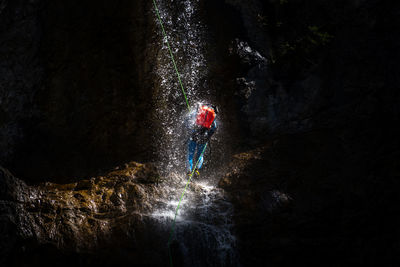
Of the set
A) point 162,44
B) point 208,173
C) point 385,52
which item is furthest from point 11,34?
point 385,52

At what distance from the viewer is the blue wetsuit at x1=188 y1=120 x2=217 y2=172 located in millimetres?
5285

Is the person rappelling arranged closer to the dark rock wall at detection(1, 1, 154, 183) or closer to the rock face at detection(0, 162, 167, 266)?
the dark rock wall at detection(1, 1, 154, 183)

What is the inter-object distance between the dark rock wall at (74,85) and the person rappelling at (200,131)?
1.05m

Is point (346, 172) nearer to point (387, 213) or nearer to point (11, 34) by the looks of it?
point (387, 213)

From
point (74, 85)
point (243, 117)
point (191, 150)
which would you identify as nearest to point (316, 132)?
point (243, 117)

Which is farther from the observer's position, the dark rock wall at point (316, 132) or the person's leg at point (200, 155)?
the person's leg at point (200, 155)

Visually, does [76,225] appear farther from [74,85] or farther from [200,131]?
[74,85]

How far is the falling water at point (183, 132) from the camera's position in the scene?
4.61m

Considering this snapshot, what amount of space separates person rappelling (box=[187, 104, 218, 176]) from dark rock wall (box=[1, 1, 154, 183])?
1054 millimetres

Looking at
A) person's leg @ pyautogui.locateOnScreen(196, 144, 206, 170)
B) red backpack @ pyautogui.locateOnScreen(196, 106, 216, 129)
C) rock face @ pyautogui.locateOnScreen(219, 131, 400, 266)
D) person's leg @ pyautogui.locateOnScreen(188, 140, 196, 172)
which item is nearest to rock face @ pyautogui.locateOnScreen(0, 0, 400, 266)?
rock face @ pyautogui.locateOnScreen(219, 131, 400, 266)

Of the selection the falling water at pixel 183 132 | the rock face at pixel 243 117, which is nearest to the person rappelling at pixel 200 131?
the falling water at pixel 183 132

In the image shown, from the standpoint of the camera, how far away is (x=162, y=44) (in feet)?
20.0

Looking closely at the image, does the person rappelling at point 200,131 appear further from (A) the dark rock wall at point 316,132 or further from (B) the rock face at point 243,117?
(A) the dark rock wall at point 316,132

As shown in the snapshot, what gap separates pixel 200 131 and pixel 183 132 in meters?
1.00
